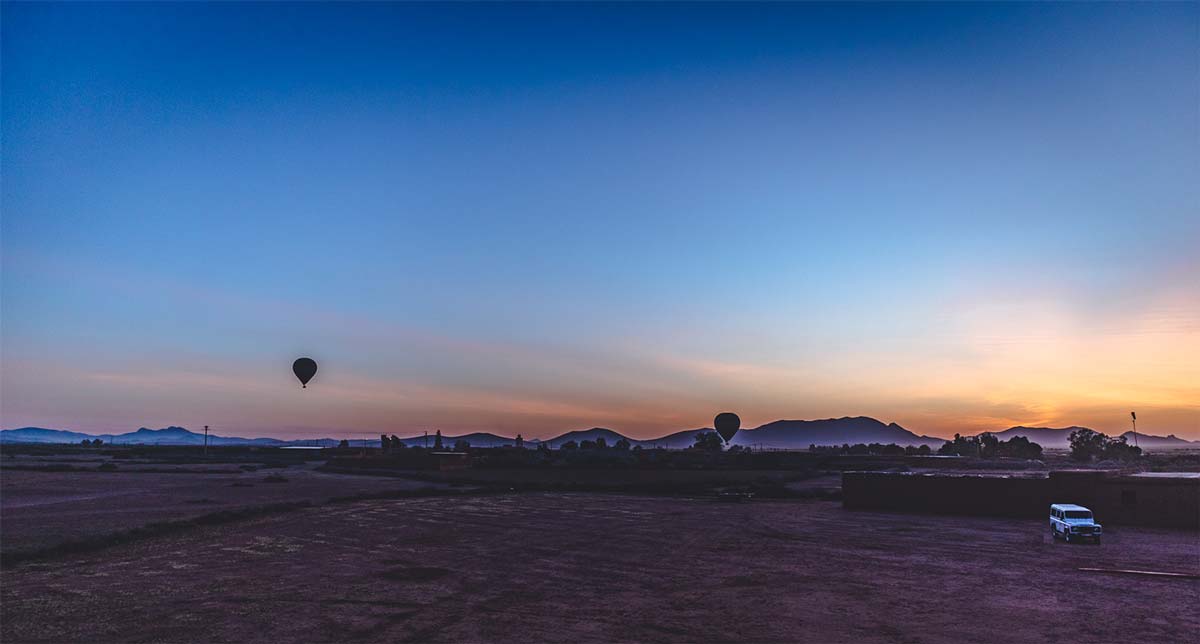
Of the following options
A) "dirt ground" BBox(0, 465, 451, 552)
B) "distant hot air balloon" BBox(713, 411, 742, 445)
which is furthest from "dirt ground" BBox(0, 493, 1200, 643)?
"distant hot air balloon" BBox(713, 411, 742, 445)

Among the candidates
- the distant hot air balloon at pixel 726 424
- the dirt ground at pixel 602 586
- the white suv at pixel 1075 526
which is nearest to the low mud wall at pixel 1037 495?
the dirt ground at pixel 602 586

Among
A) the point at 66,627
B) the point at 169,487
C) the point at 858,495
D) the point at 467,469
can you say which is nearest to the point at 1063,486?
the point at 858,495

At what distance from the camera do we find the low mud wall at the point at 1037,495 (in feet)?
138

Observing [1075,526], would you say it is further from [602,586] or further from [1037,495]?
[602,586]

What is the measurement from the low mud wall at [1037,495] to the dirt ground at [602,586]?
4.45 meters

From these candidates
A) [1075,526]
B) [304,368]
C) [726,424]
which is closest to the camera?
[1075,526]

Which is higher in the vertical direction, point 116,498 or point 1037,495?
point 1037,495

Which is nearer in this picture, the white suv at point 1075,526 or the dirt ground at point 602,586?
the dirt ground at point 602,586

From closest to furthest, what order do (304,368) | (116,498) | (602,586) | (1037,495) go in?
(602,586)
(1037,495)
(116,498)
(304,368)

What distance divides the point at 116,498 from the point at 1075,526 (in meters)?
62.4

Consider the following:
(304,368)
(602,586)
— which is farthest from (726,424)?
(602,586)

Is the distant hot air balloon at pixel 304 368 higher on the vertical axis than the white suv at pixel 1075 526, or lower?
higher

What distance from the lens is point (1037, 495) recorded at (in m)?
46.1

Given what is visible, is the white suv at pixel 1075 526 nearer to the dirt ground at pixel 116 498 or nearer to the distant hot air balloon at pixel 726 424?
the dirt ground at pixel 116 498
